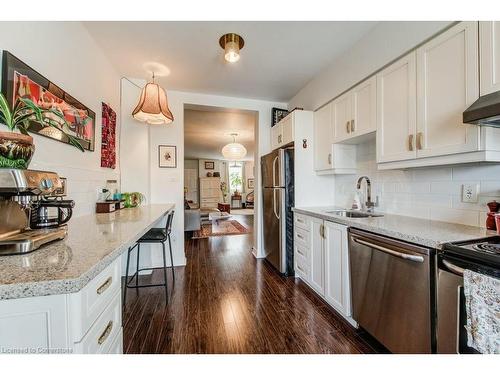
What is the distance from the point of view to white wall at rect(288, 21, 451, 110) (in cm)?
158

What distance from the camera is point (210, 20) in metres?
1.84

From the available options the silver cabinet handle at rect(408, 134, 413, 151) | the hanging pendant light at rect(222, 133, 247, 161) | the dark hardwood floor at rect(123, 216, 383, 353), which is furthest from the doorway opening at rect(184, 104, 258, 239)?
the silver cabinet handle at rect(408, 134, 413, 151)

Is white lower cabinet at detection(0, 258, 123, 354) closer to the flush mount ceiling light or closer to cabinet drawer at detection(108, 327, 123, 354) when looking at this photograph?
cabinet drawer at detection(108, 327, 123, 354)

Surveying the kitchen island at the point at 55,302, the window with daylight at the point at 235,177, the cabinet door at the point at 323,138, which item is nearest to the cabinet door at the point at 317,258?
the cabinet door at the point at 323,138

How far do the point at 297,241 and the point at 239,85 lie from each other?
217 centimetres

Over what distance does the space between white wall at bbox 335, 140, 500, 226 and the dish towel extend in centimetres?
78

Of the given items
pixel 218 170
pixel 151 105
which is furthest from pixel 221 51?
pixel 218 170

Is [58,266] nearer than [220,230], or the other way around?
[58,266]

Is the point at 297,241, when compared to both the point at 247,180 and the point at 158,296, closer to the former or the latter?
the point at 158,296

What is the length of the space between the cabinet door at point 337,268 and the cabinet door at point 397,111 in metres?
0.71

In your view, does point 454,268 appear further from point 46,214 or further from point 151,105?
point 151,105

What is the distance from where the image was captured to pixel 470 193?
150 centimetres

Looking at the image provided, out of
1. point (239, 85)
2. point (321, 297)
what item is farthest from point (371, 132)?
point (239, 85)

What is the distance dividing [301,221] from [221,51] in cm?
200
